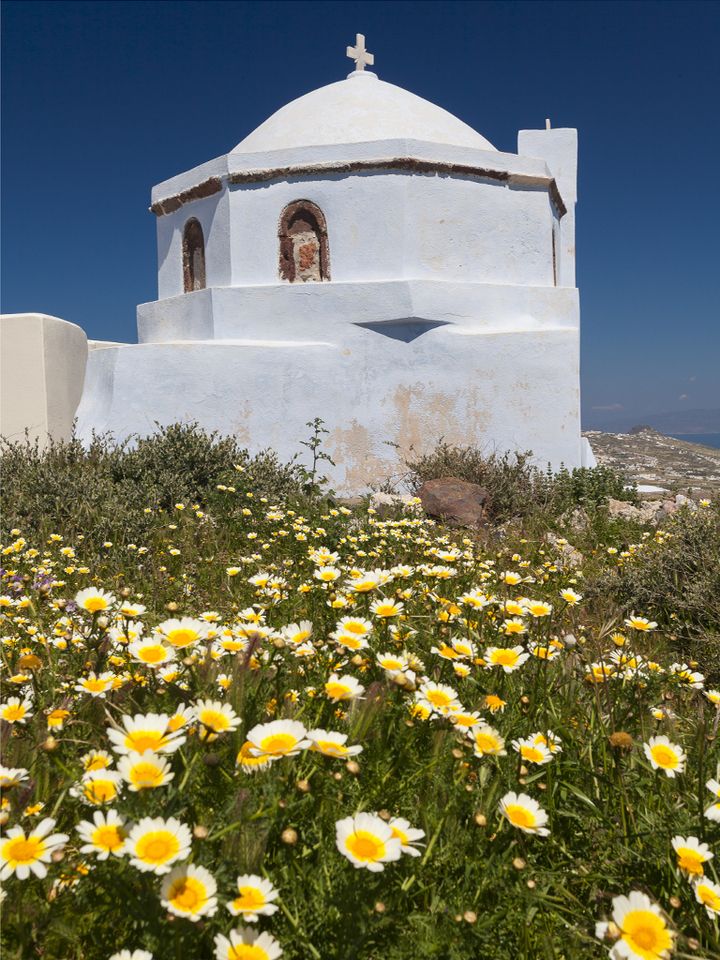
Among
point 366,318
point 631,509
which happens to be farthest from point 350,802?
point 366,318

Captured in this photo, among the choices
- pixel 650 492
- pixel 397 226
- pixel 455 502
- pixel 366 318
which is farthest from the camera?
pixel 650 492

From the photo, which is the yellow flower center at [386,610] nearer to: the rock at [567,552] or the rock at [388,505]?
the rock at [567,552]

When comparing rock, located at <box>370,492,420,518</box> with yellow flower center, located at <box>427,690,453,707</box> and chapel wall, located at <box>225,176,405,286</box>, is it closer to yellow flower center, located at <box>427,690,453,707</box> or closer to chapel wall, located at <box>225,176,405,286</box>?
chapel wall, located at <box>225,176,405,286</box>

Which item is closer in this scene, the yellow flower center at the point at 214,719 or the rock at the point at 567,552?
the yellow flower center at the point at 214,719

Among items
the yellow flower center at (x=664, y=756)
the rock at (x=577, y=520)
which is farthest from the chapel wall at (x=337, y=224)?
the yellow flower center at (x=664, y=756)

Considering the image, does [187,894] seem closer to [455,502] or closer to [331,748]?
[331,748]

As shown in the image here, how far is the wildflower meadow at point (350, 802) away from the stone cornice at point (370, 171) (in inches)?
370

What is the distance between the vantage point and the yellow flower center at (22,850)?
1254 millimetres

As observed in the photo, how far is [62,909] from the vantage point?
1.36 metres

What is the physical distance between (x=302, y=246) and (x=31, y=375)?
484 cm

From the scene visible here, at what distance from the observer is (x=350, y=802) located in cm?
176

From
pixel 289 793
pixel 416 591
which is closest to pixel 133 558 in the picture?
pixel 416 591

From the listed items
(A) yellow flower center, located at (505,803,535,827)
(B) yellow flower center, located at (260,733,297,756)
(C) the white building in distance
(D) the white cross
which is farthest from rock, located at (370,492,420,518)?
(D) the white cross

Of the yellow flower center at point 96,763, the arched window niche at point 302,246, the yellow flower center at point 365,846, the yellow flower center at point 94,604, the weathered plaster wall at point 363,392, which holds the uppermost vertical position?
the arched window niche at point 302,246
